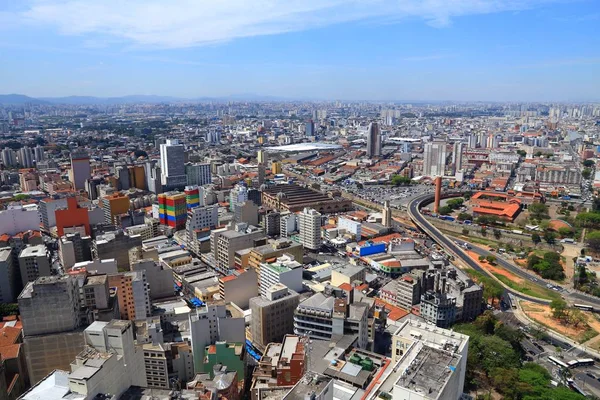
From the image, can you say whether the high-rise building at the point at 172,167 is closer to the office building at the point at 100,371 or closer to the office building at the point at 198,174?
the office building at the point at 198,174

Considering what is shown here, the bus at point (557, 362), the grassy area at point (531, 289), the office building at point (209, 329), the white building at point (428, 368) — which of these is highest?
the white building at point (428, 368)

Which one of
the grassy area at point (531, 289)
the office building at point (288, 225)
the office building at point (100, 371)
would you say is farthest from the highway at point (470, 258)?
the office building at point (100, 371)

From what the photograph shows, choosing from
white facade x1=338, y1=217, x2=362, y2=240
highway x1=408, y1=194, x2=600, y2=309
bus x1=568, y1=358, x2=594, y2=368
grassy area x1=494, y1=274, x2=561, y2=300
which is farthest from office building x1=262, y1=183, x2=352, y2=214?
bus x1=568, y1=358, x2=594, y2=368

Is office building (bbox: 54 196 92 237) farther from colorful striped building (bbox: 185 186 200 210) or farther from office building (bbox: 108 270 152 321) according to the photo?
office building (bbox: 108 270 152 321)

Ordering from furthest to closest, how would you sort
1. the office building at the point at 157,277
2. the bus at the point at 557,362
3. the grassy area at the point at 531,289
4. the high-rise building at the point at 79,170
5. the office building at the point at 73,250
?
1. the high-rise building at the point at 79,170
2. the office building at the point at 73,250
3. the grassy area at the point at 531,289
4. the office building at the point at 157,277
5. the bus at the point at 557,362

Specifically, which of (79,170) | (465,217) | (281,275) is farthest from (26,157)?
(465,217)
